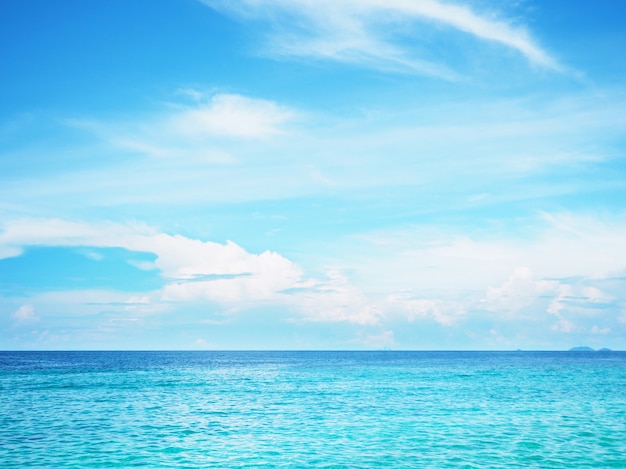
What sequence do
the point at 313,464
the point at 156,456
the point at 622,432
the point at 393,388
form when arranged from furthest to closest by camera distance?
the point at 393,388 < the point at 622,432 < the point at 156,456 < the point at 313,464

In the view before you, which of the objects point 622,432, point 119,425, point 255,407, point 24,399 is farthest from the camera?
point 24,399

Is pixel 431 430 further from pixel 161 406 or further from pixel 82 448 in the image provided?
pixel 161 406

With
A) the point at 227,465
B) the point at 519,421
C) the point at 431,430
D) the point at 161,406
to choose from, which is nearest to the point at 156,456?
the point at 227,465

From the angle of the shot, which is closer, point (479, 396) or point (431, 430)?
point (431, 430)

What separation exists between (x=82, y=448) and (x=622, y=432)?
28.4 m

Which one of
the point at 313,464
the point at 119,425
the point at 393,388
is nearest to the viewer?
the point at 313,464

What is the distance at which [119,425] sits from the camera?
32.3 meters

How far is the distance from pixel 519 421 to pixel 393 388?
2340 centimetres

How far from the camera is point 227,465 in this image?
23422 mm

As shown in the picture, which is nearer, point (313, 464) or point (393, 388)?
point (313, 464)

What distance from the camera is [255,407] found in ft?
136

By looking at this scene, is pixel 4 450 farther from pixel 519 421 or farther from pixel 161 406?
pixel 519 421

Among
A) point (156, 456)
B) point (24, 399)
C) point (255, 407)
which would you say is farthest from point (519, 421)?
point (24, 399)

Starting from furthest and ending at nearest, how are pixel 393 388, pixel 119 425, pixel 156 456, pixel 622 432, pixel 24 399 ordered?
pixel 393 388 < pixel 24 399 < pixel 119 425 < pixel 622 432 < pixel 156 456
